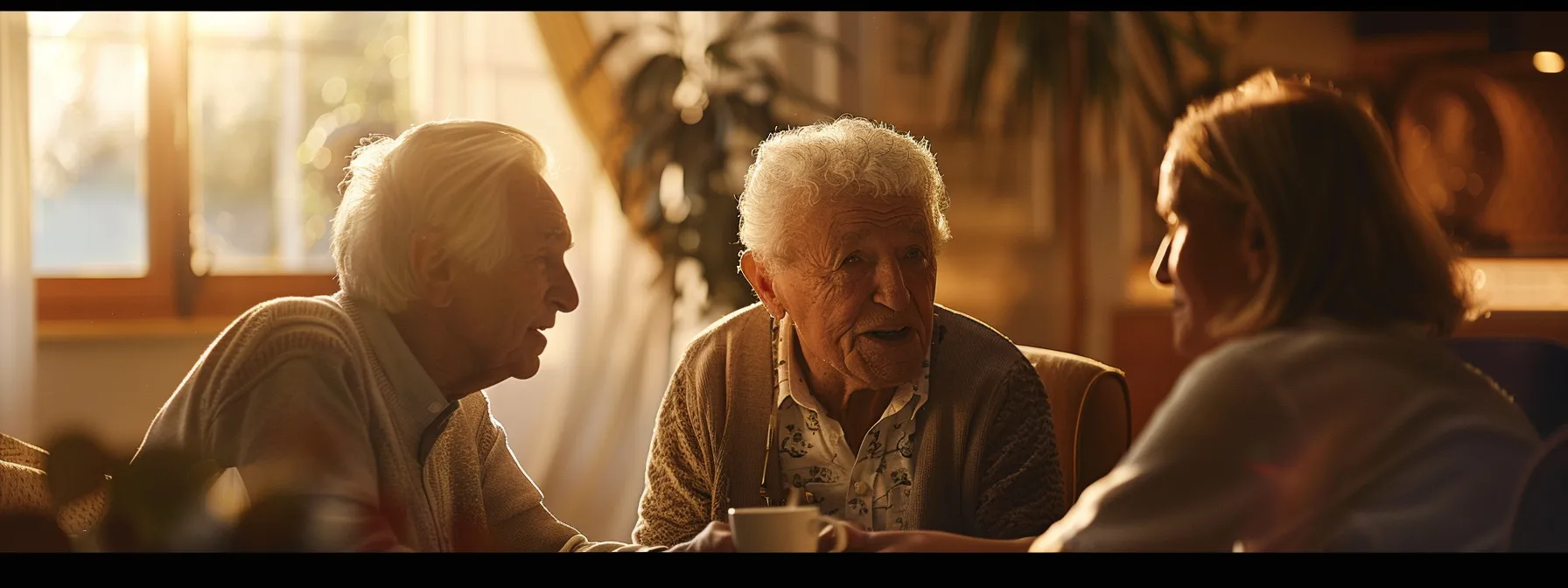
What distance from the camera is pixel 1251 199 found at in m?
→ 0.80

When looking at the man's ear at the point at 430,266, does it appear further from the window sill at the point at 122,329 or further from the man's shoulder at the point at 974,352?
the window sill at the point at 122,329

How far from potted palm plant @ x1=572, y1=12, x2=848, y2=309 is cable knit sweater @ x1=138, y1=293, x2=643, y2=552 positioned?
1.94 m

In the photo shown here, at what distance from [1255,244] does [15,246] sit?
10.4 feet

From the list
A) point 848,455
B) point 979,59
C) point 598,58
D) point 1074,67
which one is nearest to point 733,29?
point 598,58

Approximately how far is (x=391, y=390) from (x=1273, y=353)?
2.39 feet

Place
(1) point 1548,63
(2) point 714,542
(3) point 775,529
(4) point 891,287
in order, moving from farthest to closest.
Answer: (1) point 1548,63, (4) point 891,287, (2) point 714,542, (3) point 775,529

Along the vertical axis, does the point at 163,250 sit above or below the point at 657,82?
below

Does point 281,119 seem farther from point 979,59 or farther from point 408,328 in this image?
point 408,328

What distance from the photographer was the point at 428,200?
1104mm

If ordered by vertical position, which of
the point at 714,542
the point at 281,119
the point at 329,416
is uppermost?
the point at 281,119

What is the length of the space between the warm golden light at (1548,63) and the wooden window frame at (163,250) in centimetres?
382

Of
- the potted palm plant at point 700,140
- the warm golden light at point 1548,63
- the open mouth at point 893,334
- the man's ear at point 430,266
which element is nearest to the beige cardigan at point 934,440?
the open mouth at point 893,334

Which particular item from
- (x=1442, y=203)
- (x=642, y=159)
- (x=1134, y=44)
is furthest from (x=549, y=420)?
(x=1442, y=203)

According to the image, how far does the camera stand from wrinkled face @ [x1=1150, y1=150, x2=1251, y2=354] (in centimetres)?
80
